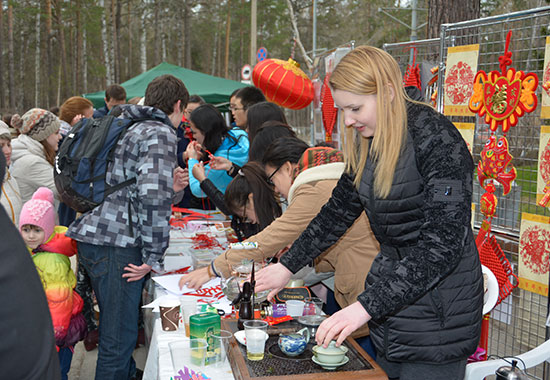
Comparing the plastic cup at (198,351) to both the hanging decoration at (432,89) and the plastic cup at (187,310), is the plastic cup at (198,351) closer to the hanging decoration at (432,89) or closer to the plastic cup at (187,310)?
the plastic cup at (187,310)

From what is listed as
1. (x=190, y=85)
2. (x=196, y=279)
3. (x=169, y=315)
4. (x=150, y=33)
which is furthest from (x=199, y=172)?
(x=150, y=33)

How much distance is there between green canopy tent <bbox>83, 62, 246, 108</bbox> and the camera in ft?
31.9

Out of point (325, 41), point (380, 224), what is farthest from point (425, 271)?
point (325, 41)

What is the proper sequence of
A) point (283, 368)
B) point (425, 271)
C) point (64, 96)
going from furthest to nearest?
point (64, 96), point (283, 368), point (425, 271)

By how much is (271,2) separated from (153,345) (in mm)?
25553

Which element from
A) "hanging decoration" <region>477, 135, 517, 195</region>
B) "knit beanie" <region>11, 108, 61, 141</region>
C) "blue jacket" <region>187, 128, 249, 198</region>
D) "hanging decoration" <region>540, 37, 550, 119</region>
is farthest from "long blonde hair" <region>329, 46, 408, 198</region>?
"knit beanie" <region>11, 108, 61, 141</region>

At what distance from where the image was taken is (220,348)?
1575 millimetres

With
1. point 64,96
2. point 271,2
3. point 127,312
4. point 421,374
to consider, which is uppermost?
point 271,2

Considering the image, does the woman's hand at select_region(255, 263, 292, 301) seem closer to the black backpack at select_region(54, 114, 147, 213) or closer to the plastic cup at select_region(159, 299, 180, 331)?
the plastic cup at select_region(159, 299, 180, 331)

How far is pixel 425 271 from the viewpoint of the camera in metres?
1.30

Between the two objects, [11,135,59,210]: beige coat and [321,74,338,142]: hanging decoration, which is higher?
[321,74,338,142]: hanging decoration

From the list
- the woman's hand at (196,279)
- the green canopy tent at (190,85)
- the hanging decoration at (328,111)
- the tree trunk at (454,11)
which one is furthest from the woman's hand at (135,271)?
the green canopy tent at (190,85)

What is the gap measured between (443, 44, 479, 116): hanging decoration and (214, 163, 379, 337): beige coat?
0.78 metres

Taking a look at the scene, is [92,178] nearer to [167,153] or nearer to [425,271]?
[167,153]
